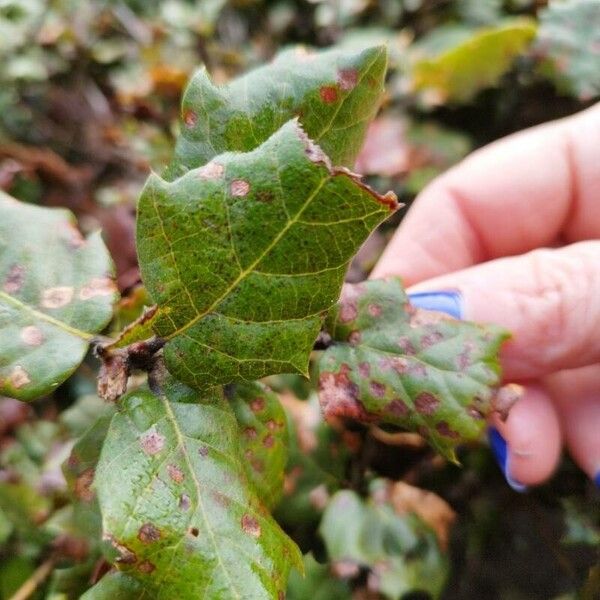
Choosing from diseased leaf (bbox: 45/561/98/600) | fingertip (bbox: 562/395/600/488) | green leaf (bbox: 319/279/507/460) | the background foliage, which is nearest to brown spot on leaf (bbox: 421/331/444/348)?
green leaf (bbox: 319/279/507/460)

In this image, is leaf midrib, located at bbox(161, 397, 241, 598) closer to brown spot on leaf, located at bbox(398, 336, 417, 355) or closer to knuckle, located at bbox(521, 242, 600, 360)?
brown spot on leaf, located at bbox(398, 336, 417, 355)

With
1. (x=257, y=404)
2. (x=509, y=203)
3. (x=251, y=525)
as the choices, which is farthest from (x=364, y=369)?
(x=509, y=203)

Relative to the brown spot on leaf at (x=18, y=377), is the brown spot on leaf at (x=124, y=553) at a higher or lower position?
lower

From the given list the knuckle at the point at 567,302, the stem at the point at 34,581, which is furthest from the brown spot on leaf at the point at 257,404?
the stem at the point at 34,581

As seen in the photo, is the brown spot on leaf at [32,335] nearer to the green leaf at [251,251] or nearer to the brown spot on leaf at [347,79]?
the green leaf at [251,251]

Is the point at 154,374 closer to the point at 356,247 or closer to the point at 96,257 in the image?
the point at 96,257

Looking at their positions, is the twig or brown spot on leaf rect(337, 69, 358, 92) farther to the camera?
the twig
